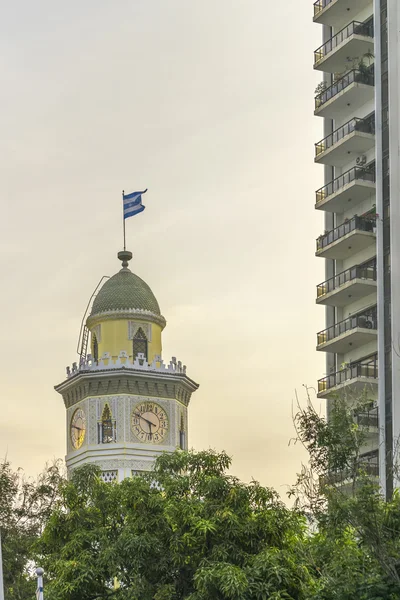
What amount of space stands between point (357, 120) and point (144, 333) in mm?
36340

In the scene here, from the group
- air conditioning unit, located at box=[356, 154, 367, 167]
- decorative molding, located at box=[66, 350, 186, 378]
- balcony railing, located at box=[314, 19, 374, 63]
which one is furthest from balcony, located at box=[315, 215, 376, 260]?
decorative molding, located at box=[66, 350, 186, 378]

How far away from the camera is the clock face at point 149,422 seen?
95.1 m

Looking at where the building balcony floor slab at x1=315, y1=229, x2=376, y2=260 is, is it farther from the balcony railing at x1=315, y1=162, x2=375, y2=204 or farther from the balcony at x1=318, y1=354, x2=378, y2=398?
the balcony at x1=318, y1=354, x2=378, y2=398

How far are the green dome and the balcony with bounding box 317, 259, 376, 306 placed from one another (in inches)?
1330

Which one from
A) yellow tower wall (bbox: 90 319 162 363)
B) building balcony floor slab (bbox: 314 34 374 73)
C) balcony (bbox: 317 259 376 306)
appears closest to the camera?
balcony (bbox: 317 259 376 306)

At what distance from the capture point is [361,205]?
62.3 meters

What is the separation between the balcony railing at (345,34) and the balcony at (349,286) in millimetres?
9163

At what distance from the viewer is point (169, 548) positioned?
43.1m

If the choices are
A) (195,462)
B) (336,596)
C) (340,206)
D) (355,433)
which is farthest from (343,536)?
(340,206)

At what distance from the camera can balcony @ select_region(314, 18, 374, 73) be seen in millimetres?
62031

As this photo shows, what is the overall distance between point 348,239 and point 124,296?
36.8 metres

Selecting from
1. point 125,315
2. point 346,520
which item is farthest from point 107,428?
point 346,520

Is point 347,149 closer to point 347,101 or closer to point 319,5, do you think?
point 347,101

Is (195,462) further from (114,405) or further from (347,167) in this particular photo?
(114,405)
